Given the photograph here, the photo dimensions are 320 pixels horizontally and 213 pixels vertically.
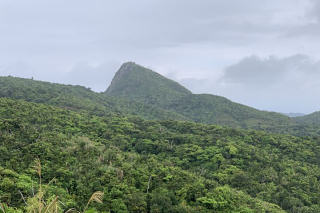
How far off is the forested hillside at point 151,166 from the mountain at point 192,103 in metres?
49.6

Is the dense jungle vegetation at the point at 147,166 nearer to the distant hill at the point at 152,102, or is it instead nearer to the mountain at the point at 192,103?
the distant hill at the point at 152,102

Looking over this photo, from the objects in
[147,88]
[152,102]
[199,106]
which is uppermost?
[147,88]

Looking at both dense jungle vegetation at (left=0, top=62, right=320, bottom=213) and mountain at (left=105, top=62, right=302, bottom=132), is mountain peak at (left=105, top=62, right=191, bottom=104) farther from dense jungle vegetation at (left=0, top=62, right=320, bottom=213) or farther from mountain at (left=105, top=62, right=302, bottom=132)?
dense jungle vegetation at (left=0, top=62, right=320, bottom=213)

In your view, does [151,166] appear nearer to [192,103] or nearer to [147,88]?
[192,103]

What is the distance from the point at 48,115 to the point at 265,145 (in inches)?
1421

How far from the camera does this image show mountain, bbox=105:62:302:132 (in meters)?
104

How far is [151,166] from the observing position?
94.9ft

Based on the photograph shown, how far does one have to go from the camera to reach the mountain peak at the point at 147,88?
6240 inches

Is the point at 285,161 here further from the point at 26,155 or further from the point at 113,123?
the point at 26,155

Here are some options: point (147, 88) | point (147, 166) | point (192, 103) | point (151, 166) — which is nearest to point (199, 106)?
point (192, 103)

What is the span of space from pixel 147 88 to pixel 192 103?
150ft

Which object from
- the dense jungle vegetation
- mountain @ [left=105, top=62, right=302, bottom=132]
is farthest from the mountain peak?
the dense jungle vegetation

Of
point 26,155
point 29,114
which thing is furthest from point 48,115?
point 26,155

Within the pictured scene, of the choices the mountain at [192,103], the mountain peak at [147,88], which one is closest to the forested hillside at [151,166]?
the mountain at [192,103]
